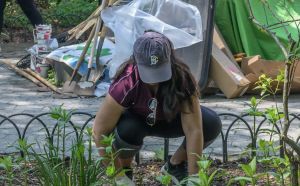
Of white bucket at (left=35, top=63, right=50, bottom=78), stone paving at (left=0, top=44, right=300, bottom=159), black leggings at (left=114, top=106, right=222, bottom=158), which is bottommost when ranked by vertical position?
stone paving at (left=0, top=44, right=300, bottom=159)

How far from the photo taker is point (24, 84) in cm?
593

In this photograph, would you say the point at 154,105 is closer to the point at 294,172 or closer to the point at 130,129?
the point at 130,129

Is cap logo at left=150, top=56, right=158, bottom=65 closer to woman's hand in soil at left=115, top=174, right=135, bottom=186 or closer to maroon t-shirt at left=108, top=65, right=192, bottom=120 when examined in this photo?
maroon t-shirt at left=108, top=65, right=192, bottom=120

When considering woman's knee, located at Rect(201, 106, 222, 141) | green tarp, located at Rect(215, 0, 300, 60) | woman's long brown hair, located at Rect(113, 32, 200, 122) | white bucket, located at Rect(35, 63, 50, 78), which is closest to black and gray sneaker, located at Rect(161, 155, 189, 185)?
woman's knee, located at Rect(201, 106, 222, 141)

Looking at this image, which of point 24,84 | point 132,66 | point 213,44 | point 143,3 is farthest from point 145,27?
point 132,66

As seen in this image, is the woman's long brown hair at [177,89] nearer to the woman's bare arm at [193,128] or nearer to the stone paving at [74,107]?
the woman's bare arm at [193,128]

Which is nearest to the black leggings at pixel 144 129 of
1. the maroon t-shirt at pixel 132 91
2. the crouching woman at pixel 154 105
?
the crouching woman at pixel 154 105

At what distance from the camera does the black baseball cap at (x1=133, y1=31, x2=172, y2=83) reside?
2.44m

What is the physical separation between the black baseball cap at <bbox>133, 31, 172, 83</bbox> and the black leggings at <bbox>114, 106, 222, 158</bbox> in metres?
0.38

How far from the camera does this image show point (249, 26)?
221 inches

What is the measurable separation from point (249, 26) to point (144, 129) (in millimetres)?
3199

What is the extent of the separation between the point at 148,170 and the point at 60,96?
2373 millimetres

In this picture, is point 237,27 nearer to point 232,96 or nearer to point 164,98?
point 232,96

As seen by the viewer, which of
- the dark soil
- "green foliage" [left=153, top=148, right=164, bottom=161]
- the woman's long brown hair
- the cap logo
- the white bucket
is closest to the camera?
the cap logo
